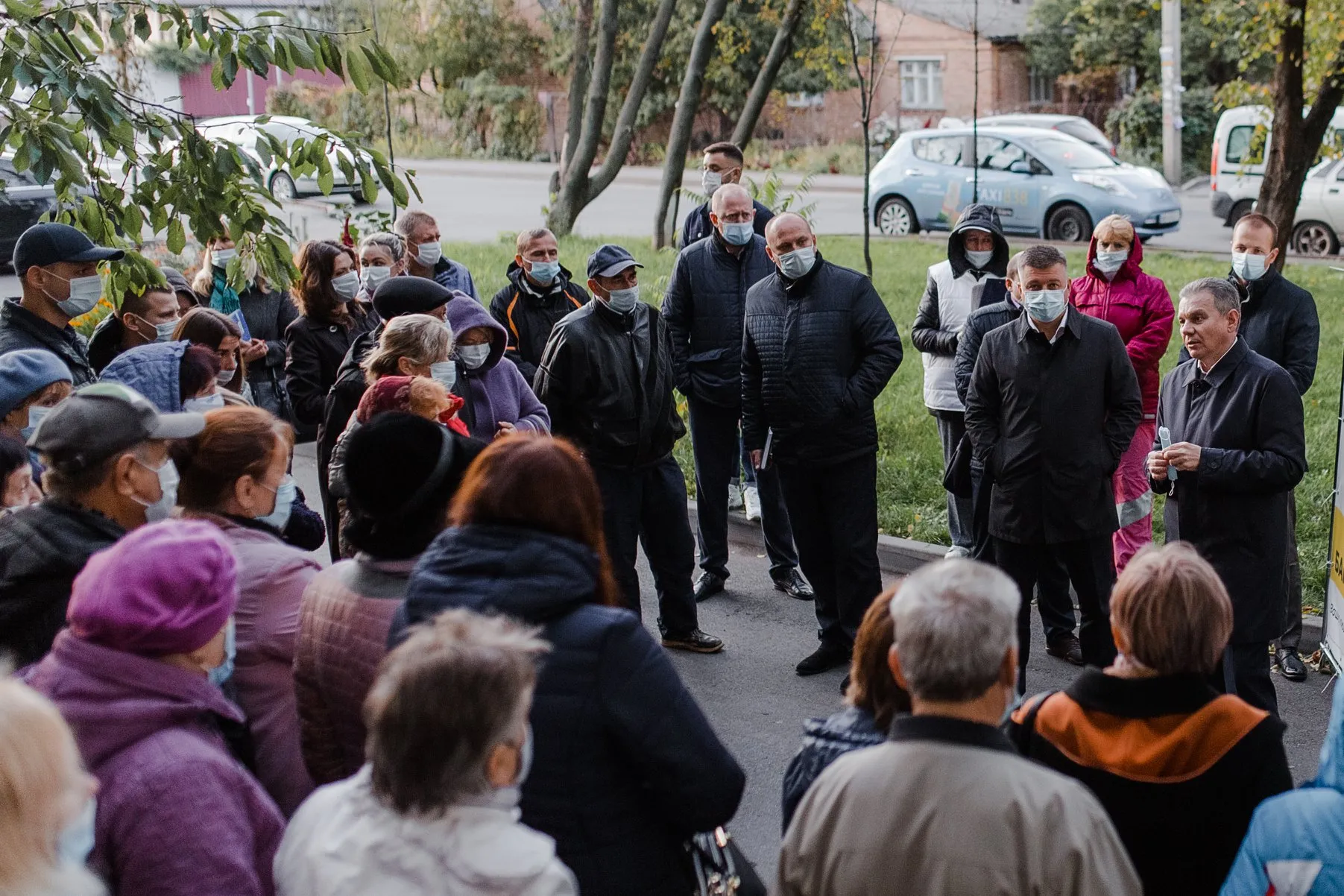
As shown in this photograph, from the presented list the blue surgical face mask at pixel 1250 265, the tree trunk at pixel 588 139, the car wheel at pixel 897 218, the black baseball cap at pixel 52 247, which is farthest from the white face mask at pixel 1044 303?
the car wheel at pixel 897 218

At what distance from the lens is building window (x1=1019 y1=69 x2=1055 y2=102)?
139ft

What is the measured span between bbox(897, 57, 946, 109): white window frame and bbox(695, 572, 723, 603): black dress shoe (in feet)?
121

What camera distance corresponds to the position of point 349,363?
6.08 meters

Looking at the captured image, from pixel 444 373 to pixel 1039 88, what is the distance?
4060 cm

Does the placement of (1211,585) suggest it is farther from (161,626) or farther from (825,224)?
(825,224)

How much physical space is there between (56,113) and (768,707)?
3680 mm

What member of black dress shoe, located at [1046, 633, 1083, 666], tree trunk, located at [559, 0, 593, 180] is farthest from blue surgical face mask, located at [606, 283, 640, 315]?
tree trunk, located at [559, 0, 593, 180]

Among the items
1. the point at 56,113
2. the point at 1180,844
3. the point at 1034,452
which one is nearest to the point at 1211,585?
the point at 1180,844

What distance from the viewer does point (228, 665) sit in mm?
3379

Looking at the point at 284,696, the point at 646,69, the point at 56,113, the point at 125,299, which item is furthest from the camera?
the point at 646,69

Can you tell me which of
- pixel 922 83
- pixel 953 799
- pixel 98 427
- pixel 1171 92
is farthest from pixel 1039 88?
pixel 953 799

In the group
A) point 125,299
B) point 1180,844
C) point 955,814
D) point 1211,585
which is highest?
point 125,299

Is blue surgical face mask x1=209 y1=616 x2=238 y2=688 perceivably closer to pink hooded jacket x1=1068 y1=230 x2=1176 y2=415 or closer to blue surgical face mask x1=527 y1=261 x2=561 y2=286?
blue surgical face mask x1=527 y1=261 x2=561 y2=286

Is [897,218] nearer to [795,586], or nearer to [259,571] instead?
[795,586]
